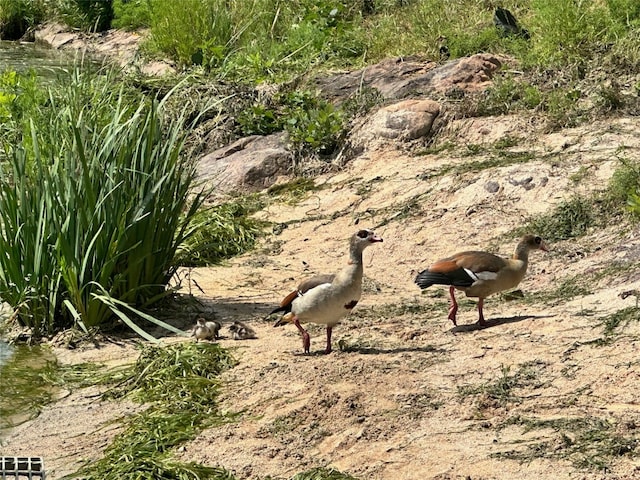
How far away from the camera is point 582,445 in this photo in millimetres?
5566

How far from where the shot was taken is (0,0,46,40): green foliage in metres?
30.0

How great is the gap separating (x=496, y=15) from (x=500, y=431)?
10.6m

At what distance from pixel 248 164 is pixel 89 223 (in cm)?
518

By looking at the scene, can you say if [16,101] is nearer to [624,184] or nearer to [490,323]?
[624,184]

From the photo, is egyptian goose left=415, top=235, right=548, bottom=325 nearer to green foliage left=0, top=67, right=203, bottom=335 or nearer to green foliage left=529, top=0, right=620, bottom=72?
green foliage left=0, top=67, right=203, bottom=335

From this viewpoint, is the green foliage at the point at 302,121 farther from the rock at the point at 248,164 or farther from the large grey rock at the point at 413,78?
the large grey rock at the point at 413,78

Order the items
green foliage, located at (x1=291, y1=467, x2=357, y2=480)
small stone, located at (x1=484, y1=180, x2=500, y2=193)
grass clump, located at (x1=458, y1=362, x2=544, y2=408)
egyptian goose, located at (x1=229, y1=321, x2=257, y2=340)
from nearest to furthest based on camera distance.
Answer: green foliage, located at (x1=291, y1=467, x2=357, y2=480) < grass clump, located at (x1=458, y1=362, x2=544, y2=408) < egyptian goose, located at (x1=229, y1=321, x2=257, y2=340) < small stone, located at (x1=484, y1=180, x2=500, y2=193)

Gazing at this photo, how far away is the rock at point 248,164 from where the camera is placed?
13.7 meters

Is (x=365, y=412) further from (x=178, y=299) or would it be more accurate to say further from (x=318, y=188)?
(x=318, y=188)

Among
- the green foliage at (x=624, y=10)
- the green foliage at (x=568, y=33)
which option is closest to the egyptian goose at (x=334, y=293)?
the green foliage at (x=568, y=33)

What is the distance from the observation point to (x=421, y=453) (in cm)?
579

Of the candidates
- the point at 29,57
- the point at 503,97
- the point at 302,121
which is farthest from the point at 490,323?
the point at 29,57

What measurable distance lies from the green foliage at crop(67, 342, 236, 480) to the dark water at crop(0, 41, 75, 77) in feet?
49.3

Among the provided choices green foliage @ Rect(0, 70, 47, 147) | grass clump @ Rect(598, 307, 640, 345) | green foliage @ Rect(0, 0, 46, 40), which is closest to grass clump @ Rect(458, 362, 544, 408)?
grass clump @ Rect(598, 307, 640, 345)
